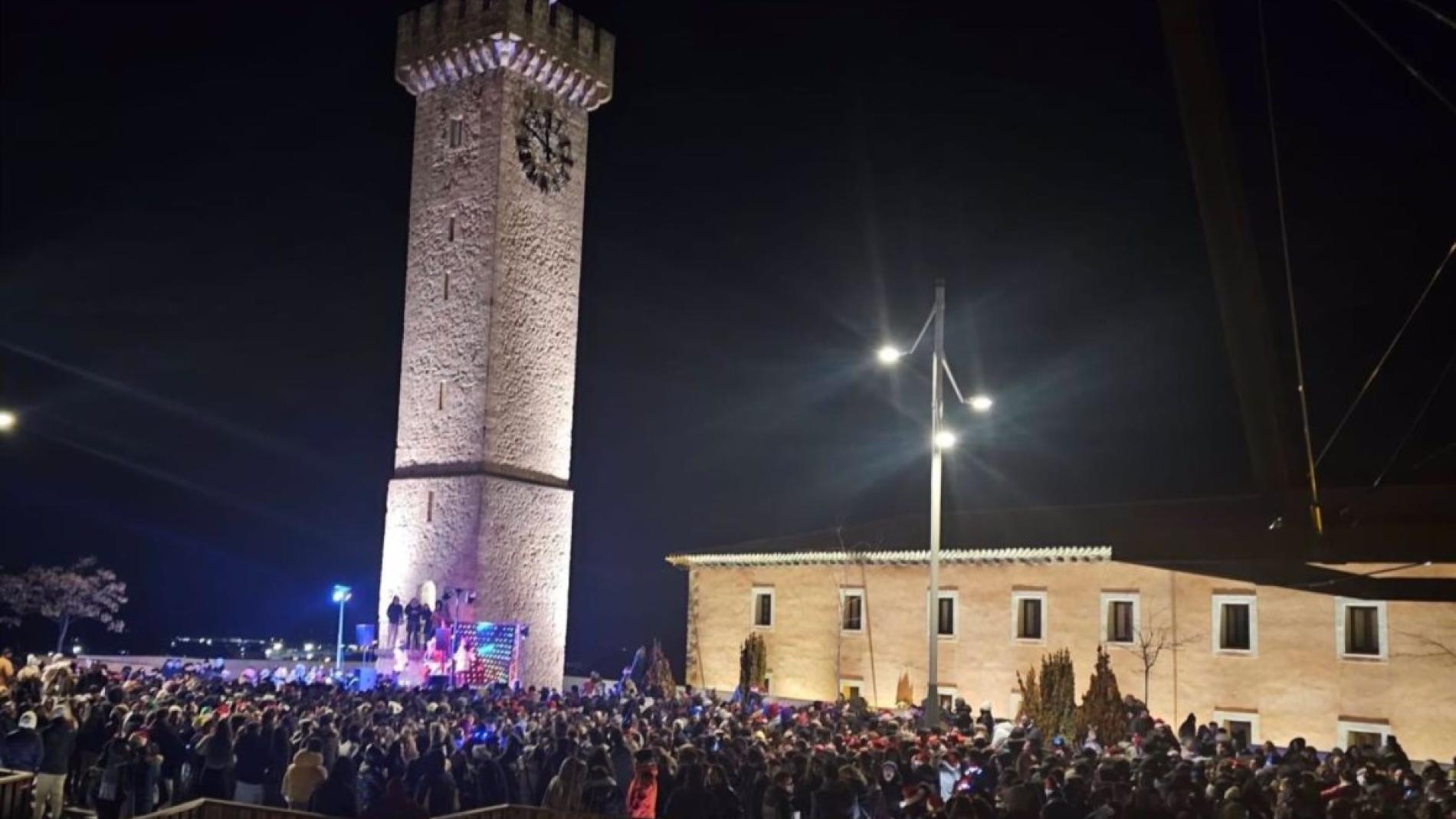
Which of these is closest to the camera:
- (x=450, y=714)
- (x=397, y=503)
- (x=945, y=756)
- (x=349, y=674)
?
(x=945, y=756)

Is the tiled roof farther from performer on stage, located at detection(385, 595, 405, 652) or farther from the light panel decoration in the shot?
performer on stage, located at detection(385, 595, 405, 652)

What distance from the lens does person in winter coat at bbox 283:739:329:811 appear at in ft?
36.9

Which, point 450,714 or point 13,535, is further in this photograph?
point 13,535

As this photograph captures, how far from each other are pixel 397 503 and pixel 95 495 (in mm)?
33720

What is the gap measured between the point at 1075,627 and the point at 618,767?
18412 mm

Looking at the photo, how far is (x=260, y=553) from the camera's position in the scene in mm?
65188

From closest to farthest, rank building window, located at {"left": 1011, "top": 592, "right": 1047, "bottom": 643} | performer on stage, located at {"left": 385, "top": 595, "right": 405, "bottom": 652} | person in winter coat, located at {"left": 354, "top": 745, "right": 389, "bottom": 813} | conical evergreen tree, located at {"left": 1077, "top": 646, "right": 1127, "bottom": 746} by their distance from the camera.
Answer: person in winter coat, located at {"left": 354, "top": 745, "right": 389, "bottom": 813} < conical evergreen tree, located at {"left": 1077, "top": 646, "right": 1127, "bottom": 746} < building window, located at {"left": 1011, "top": 592, "right": 1047, "bottom": 643} < performer on stage, located at {"left": 385, "top": 595, "right": 405, "bottom": 652}

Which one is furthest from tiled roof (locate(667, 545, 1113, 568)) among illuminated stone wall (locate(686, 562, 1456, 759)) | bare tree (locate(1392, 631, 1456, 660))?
bare tree (locate(1392, 631, 1456, 660))

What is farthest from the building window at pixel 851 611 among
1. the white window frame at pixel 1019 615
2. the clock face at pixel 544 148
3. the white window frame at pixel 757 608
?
the clock face at pixel 544 148

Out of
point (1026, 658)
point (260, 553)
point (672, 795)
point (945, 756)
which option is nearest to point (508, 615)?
point (1026, 658)

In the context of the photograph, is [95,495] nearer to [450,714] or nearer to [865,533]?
[865,533]

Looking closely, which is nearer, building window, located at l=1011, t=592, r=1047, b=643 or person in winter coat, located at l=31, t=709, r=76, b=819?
person in winter coat, located at l=31, t=709, r=76, b=819

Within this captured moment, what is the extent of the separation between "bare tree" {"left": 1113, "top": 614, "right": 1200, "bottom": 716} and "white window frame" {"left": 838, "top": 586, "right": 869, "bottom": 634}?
7163mm

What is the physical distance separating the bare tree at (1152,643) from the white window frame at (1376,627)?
291cm
